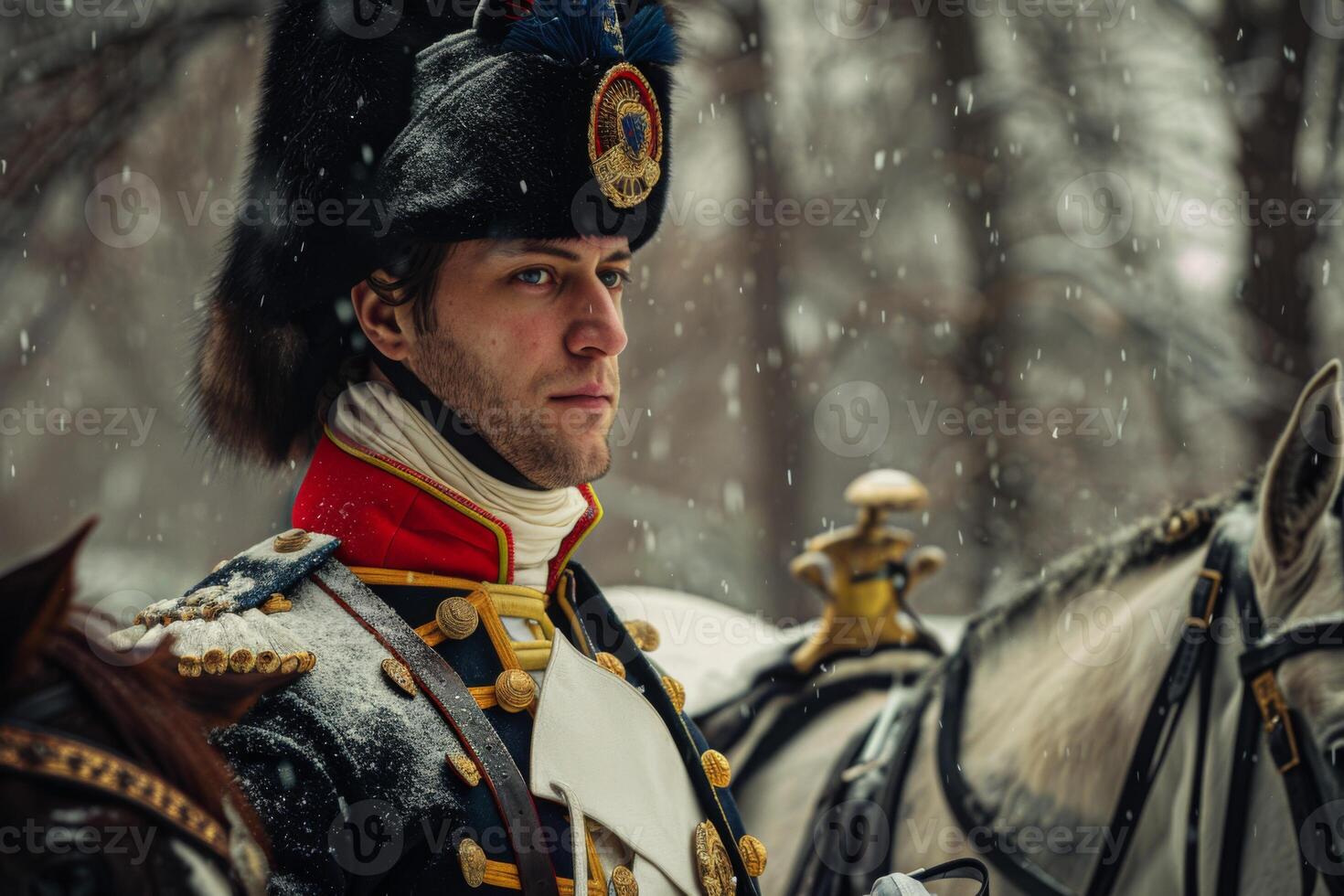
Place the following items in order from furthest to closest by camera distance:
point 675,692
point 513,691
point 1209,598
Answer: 1. point 1209,598
2. point 675,692
3. point 513,691

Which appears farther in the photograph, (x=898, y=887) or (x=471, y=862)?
(x=898, y=887)

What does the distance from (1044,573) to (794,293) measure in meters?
7.48

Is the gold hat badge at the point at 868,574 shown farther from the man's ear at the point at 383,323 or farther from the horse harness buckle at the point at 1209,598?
the man's ear at the point at 383,323

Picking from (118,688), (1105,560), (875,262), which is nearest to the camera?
(118,688)

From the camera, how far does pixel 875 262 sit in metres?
10.9

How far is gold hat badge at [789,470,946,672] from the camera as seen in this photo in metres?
3.71

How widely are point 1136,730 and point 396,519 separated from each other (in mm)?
1581

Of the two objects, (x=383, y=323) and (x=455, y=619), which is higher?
(x=383, y=323)

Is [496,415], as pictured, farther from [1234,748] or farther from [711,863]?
[1234,748]

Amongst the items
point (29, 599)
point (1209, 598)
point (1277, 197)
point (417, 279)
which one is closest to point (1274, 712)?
point (1209, 598)

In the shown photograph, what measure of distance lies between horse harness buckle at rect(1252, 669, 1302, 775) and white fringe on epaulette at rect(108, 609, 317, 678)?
65.0 inches

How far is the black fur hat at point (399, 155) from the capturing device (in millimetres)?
1762

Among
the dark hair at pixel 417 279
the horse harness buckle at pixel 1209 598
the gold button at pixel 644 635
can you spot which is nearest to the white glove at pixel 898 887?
the gold button at pixel 644 635

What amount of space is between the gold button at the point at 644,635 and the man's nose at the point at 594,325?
0.53 metres
